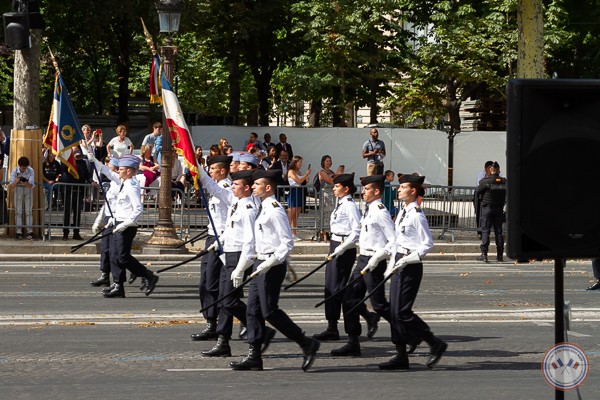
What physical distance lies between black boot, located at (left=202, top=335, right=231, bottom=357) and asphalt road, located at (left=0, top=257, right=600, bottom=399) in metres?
0.10

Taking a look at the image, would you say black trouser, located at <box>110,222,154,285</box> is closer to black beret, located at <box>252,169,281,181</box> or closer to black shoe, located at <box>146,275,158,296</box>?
black shoe, located at <box>146,275,158,296</box>

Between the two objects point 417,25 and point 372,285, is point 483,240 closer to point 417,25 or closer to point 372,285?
point 372,285

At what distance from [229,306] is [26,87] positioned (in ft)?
40.5

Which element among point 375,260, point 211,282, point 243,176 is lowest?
point 211,282

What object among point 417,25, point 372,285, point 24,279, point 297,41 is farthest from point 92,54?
point 372,285

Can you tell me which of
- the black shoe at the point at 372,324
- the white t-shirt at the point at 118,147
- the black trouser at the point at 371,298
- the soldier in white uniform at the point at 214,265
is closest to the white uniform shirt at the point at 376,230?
the black trouser at the point at 371,298

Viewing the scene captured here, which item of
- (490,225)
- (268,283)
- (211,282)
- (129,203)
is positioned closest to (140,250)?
(490,225)

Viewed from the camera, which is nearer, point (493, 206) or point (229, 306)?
point (229, 306)

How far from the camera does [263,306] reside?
10.6 metres

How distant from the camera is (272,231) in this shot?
1080cm

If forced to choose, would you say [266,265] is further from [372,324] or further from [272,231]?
[372,324]

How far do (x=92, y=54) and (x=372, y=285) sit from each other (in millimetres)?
36929

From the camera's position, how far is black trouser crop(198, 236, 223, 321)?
40.4 ft

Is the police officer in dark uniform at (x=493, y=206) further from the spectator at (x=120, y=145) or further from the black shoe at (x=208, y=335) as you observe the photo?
the black shoe at (x=208, y=335)
